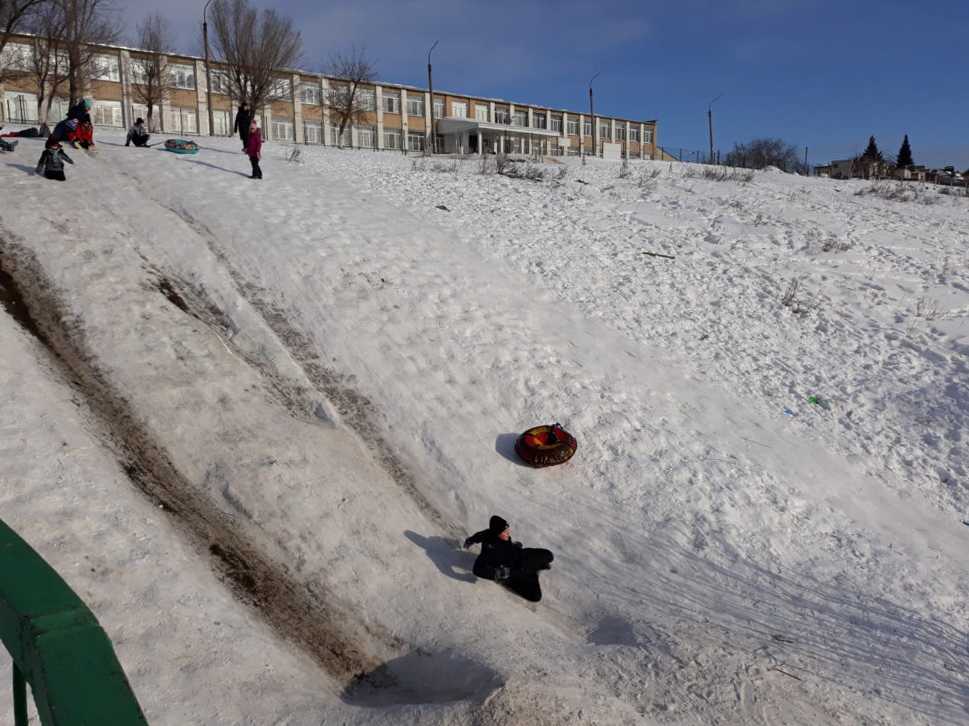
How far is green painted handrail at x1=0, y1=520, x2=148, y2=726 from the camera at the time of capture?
110 cm

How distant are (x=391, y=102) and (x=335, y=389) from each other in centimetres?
5956

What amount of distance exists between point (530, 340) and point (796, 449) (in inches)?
132

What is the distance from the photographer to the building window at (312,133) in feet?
182

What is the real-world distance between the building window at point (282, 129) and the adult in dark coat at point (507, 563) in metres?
53.3

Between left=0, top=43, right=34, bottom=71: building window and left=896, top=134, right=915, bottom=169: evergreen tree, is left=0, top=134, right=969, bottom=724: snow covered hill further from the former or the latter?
left=896, top=134, right=915, bottom=169: evergreen tree

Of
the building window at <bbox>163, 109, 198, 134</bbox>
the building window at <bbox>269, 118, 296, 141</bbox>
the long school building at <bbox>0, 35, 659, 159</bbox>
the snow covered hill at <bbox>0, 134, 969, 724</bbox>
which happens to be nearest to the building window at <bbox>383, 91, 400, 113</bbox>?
the long school building at <bbox>0, 35, 659, 159</bbox>

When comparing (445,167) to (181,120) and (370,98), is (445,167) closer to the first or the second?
(181,120)

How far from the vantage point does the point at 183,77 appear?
1961 inches

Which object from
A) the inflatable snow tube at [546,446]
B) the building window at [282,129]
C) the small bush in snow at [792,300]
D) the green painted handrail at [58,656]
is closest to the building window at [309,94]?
the building window at [282,129]

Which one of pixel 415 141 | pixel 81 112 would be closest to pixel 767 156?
pixel 415 141

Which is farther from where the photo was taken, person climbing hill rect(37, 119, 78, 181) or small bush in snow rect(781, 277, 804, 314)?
person climbing hill rect(37, 119, 78, 181)

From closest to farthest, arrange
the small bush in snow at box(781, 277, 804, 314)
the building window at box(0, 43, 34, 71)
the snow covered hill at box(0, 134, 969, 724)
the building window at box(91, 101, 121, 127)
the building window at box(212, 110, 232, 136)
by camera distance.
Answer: the snow covered hill at box(0, 134, 969, 724) → the small bush in snow at box(781, 277, 804, 314) → the building window at box(0, 43, 34, 71) → the building window at box(91, 101, 121, 127) → the building window at box(212, 110, 232, 136)

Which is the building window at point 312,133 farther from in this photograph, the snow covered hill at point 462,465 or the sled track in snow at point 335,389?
the sled track in snow at point 335,389

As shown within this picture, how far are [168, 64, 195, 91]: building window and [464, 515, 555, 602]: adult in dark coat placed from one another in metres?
52.1
